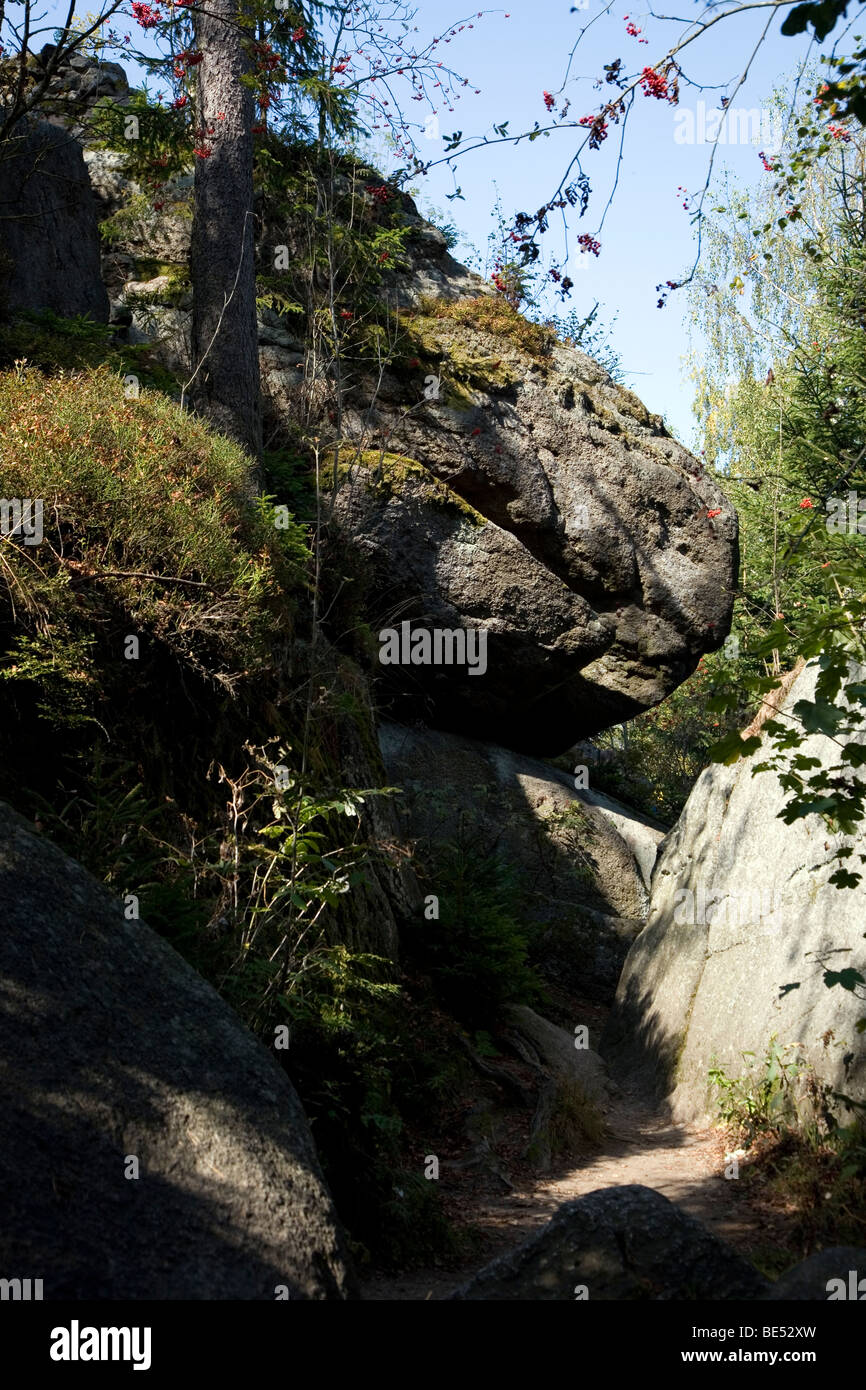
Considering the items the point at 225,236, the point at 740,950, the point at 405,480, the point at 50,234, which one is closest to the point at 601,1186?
the point at 740,950

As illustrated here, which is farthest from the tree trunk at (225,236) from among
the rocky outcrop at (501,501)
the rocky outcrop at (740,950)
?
the rocky outcrop at (740,950)

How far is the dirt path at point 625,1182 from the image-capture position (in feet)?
17.0

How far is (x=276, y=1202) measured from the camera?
12.0 ft

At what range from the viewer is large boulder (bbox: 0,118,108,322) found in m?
9.98

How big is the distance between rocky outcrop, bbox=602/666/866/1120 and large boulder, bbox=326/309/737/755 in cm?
305

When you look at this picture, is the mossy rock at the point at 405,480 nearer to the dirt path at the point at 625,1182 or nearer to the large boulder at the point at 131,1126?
the dirt path at the point at 625,1182

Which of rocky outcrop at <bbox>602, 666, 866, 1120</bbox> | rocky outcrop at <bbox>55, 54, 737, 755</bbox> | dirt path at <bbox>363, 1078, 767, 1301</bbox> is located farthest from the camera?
rocky outcrop at <bbox>55, 54, 737, 755</bbox>

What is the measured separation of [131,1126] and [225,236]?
28.8 feet

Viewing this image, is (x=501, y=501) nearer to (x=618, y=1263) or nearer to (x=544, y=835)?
(x=544, y=835)

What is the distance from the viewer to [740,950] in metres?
8.08

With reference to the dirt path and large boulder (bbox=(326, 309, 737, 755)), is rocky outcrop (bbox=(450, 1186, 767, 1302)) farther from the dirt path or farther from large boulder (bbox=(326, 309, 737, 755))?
large boulder (bbox=(326, 309, 737, 755))

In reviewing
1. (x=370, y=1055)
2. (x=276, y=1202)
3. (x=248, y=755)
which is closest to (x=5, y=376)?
(x=248, y=755)

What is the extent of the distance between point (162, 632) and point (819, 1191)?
455 cm

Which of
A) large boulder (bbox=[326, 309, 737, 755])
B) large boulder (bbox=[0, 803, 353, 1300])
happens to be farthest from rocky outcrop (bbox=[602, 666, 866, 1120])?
large boulder (bbox=[326, 309, 737, 755])
